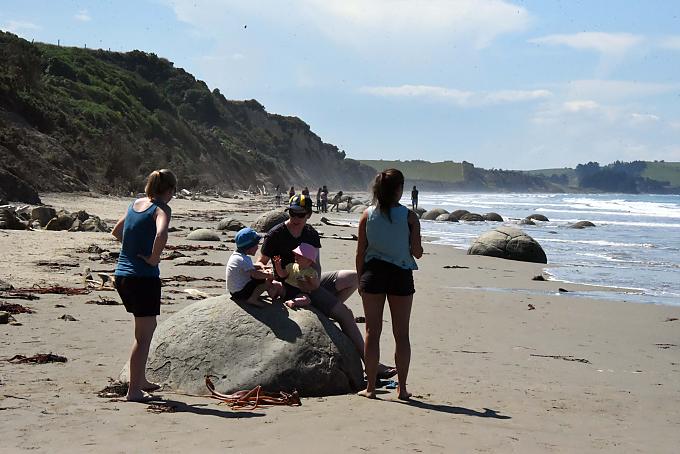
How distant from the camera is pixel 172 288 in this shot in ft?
40.9

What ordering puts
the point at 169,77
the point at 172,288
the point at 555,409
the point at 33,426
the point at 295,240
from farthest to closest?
the point at 169,77, the point at 172,288, the point at 295,240, the point at 555,409, the point at 33,426

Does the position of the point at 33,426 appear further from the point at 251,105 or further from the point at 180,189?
the point at 251,105

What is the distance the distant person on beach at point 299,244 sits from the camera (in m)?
7.10

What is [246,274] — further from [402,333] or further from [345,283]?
[402,333]

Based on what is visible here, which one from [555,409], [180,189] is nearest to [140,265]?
[555,409]

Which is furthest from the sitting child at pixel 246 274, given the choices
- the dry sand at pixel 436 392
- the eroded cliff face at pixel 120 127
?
the eroded cliff face at pixel 120 127

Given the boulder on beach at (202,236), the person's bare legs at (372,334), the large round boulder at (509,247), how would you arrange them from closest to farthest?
1. the person's bare legs at (372,334)
2. the large round boulder at (509,247)
3. the boulder on beach at (202,236)

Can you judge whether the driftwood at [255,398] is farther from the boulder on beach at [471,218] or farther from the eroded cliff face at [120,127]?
the boulder on beach at [471,218]

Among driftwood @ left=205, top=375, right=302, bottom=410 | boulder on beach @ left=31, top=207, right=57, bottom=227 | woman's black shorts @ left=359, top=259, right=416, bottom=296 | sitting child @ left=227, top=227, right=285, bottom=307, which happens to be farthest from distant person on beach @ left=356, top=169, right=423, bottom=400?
boulder on beach @ left=31, top=207, right=57, bottom=227

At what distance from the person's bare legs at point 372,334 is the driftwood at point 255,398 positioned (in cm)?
64

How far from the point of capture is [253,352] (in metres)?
6.59

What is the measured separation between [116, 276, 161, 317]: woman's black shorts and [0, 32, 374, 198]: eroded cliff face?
22980 mm

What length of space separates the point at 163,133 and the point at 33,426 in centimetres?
6983

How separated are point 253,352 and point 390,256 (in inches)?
Answer: 51.1
